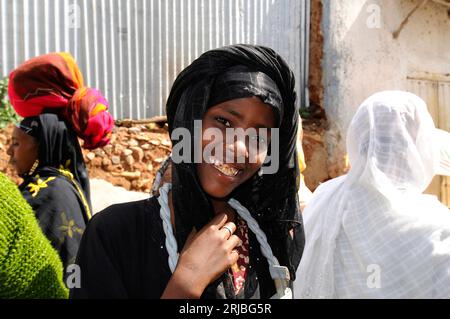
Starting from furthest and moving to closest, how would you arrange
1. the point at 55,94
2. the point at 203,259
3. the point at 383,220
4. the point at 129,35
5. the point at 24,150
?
the point at 129,35 < the point at 55,94 < the point at 24,150 < the point at 383,220 < the point at 203,259

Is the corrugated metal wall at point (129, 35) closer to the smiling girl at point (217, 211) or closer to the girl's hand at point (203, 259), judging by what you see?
the smiling girl at point (217, 211)

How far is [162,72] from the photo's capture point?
6.00 metres

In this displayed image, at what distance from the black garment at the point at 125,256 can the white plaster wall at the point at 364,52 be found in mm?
6302

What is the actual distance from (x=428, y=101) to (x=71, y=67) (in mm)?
7138

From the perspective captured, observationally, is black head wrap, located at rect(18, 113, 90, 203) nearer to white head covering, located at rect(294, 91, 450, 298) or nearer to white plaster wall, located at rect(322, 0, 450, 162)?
white head covering, located at rect(294, 91, 450, 298)

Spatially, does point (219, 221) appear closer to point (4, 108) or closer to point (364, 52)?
point (4, 108)

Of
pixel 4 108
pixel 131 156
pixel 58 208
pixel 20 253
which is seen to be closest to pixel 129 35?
pixel 131 156

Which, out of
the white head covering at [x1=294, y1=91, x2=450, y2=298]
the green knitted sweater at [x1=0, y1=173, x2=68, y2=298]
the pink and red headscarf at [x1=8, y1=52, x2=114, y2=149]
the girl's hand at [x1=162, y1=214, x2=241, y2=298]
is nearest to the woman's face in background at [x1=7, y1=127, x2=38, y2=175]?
the pink and red headscarf at [x1=8, y1=52, x2=114, y2=149]

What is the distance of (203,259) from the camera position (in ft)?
4.02

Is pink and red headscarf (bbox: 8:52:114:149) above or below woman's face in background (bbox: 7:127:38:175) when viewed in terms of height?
above

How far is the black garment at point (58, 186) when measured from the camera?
92.7 inches

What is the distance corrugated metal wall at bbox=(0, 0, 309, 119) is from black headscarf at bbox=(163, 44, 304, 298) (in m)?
4.29

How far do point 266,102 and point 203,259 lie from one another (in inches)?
18.3

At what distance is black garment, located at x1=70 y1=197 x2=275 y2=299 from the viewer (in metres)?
1.20
